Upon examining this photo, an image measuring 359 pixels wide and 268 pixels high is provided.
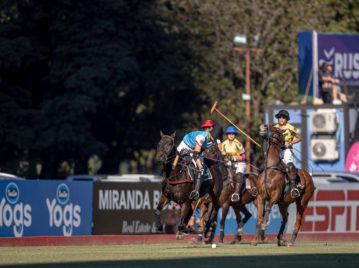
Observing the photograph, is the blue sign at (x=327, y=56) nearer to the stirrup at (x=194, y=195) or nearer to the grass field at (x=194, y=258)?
the stirrup at (x=194, y=195)

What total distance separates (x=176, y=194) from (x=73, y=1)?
87.4ft

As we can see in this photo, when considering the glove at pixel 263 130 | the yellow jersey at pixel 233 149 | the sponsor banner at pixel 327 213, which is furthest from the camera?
the sponsor banner at pixel 327 213

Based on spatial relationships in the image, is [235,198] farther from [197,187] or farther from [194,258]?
[194,258]

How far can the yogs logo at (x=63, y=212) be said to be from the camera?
23.0 m

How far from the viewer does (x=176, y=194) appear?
768 inches

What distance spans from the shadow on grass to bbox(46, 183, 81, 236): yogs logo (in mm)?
8354

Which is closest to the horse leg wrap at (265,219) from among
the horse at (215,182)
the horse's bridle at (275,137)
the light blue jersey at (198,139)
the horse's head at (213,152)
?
the horse at (215,182)

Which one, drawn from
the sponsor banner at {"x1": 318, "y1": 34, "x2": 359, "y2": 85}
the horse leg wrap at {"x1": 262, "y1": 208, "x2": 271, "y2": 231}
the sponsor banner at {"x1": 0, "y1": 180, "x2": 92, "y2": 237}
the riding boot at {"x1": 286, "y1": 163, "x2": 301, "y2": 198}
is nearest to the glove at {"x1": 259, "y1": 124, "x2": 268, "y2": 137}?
the riding boot at {"x1": 286, "y1": 163, "x2": 301, "y2": 198}

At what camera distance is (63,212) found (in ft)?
76.1

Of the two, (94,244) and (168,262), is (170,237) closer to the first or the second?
(94,244)

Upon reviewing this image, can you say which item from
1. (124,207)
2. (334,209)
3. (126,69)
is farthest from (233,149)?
(126,69)

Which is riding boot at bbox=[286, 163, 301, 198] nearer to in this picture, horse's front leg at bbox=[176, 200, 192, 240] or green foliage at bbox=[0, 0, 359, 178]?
horse's front leg at bbox=[176, 200, 192, 240]

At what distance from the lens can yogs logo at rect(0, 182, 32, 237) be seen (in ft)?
71.2

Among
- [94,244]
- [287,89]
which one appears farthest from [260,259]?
[287,89]
